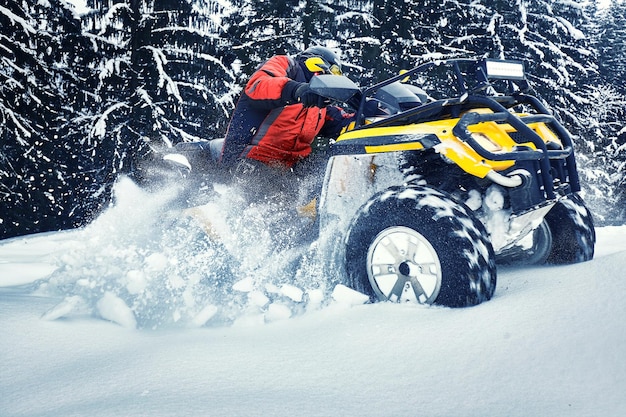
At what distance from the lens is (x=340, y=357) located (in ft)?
6.73

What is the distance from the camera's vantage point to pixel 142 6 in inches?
587

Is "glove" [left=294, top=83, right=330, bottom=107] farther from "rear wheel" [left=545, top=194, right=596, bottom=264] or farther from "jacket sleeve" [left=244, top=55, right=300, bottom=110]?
"rear wheel" [left=545, top=194, right=596, bottom=264]

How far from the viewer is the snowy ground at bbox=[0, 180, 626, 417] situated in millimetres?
1628

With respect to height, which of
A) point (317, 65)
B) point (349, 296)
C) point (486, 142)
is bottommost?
point (349, 296)

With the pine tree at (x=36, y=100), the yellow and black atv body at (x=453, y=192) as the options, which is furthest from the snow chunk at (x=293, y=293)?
the pine tree at (x=36, y=100)

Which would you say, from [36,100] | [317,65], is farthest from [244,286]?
[36,100]

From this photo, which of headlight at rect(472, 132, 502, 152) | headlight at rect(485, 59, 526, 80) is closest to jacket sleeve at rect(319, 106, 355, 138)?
headlight at rect(485, 59, 526, 80)

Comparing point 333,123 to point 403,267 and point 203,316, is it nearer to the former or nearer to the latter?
point 403,267

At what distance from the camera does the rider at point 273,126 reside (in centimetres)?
383

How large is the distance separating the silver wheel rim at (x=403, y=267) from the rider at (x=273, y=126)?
137 cm

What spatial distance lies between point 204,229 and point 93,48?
1338 cm

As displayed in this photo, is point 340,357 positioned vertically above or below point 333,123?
below

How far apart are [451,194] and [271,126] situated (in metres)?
1.61

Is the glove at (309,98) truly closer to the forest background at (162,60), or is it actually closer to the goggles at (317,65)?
the goggles at (317,65)
